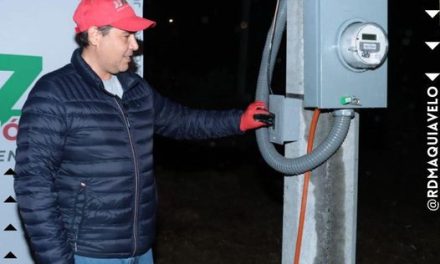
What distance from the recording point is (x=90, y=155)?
2471mm

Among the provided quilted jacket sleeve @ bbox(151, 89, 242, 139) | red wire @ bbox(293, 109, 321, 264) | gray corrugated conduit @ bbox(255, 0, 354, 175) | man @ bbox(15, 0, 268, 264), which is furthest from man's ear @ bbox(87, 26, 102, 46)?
red wire @ bbox(293, 109, 321, 264)

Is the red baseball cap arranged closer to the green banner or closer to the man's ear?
the man's ear

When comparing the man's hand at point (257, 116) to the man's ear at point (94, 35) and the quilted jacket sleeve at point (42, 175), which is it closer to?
the man's ear at point (94, 35)

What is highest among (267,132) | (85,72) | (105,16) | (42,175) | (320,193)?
(105,16)

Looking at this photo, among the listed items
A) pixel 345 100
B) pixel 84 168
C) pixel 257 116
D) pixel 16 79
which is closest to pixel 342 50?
pixel 345 100

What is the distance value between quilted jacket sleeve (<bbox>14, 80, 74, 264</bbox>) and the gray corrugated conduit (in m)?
1.01

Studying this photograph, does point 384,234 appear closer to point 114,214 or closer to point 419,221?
point 419,221

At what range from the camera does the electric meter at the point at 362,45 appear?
2.50 meters

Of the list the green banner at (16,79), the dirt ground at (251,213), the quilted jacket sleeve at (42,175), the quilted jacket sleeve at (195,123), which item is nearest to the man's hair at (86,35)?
the quilted jacket sleeve at (42,175)

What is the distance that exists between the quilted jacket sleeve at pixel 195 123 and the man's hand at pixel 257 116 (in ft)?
0.37

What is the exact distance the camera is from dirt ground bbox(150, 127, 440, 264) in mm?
6055

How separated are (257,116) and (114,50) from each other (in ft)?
2.58

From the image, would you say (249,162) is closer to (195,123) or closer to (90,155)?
(195,123)

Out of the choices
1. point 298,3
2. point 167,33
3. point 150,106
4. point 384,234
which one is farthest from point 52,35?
point 167,33
